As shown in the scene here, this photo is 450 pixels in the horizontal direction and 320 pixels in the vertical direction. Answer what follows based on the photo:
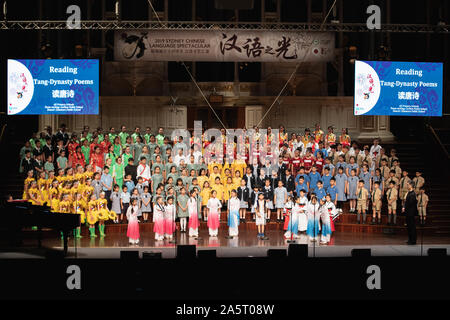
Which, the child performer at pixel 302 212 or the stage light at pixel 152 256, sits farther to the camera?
the child performer at pixel 302 212

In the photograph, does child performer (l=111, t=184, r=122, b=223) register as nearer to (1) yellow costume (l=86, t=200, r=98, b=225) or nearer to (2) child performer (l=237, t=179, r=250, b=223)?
(1) yellow costume (l=86, t=200, r=98, b=225)

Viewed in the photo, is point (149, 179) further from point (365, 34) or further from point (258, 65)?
point (365, 34)

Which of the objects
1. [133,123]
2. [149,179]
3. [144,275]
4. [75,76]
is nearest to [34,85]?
[75,76]

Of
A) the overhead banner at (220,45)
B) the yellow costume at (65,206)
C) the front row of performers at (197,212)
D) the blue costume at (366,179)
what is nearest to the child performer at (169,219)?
the front row of performers at (197,212)

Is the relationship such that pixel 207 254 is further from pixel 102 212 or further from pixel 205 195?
pixel 205 195

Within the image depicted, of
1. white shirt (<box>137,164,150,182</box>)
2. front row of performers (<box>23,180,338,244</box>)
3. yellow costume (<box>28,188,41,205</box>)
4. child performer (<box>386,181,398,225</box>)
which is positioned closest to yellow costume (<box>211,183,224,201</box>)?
front row of performers (<box>23,180,338,244</box>)

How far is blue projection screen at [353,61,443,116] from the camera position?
48.1 feet

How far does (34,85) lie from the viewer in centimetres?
1470

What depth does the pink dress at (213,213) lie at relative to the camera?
13.0m

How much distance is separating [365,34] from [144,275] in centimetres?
1307

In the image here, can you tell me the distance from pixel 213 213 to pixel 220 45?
4.47m

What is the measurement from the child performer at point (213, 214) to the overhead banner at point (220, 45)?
3913 millimetres

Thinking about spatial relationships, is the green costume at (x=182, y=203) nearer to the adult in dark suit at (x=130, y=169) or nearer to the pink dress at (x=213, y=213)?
the pink dress at (x=213, y=213)

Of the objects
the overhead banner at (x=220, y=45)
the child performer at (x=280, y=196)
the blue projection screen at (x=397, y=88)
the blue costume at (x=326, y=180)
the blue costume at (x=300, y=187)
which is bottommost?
the child performer at (x=280, y=196)
